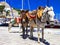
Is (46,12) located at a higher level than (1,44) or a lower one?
higher

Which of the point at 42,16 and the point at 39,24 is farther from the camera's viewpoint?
the point at 39,24

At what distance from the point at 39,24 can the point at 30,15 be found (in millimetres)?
1628

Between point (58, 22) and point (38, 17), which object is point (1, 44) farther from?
point (58, 22)

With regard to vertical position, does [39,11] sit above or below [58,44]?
above

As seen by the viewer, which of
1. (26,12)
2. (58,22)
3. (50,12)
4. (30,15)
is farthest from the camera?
(58,22)

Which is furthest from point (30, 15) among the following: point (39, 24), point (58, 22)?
point (58, 22)

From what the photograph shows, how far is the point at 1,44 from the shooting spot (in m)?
10.6

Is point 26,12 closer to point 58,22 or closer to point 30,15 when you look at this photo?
point 30,15

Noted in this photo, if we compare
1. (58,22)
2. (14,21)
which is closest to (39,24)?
(14,21)

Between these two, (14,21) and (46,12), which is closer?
(46,12)

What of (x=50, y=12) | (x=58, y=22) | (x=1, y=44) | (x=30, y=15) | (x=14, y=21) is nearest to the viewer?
(x=50, y=12)

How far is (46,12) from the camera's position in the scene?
31.3ft

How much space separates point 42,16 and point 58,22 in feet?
54.3

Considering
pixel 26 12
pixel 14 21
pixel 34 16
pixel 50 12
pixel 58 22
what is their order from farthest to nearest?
pixel 58 22 < pixel 14 21 < pixel 26 12 < pixel 34 16 < pixel 50 12
